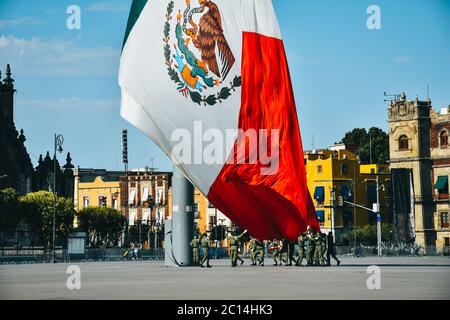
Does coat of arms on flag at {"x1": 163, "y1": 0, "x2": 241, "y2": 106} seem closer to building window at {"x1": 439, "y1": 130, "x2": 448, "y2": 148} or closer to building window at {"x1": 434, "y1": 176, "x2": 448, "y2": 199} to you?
building window at {"x1": 434, "y1": 176, "x2": 448, "y2": 199}

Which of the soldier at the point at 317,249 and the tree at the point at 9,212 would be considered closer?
the soldier at the point at 317,249

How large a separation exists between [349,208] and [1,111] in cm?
4602

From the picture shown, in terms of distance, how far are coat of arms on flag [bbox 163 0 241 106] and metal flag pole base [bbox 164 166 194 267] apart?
4.33 m

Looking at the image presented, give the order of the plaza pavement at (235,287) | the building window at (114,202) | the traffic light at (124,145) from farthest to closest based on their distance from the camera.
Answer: the building window at (114,202) → the traffic light at (124,145) → the plaza pavement at (235,287)

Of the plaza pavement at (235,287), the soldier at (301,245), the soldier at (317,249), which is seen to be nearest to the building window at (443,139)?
the soldier at (317,249)

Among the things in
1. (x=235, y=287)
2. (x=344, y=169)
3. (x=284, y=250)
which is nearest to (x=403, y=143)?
(x=344, y=169)

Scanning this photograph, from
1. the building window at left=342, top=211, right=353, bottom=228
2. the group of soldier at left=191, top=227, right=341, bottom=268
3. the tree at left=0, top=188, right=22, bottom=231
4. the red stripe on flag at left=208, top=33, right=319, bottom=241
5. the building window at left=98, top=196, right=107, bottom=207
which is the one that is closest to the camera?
the red stripe on flag at left=208, top=33, right=319, bottom=241

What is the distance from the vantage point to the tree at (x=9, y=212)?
10238 centimetres

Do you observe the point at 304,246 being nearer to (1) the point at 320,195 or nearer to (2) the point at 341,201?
(2) the point at 341,201

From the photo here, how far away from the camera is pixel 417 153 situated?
112562 millimetres

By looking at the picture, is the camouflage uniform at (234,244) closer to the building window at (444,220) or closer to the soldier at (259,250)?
the soldier at (259,250)

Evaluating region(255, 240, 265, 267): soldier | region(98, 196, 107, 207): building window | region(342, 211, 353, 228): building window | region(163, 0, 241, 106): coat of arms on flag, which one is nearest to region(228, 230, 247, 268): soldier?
region(255, 240, 265, 267): soldier

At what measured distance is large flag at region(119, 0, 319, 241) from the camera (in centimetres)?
4200
